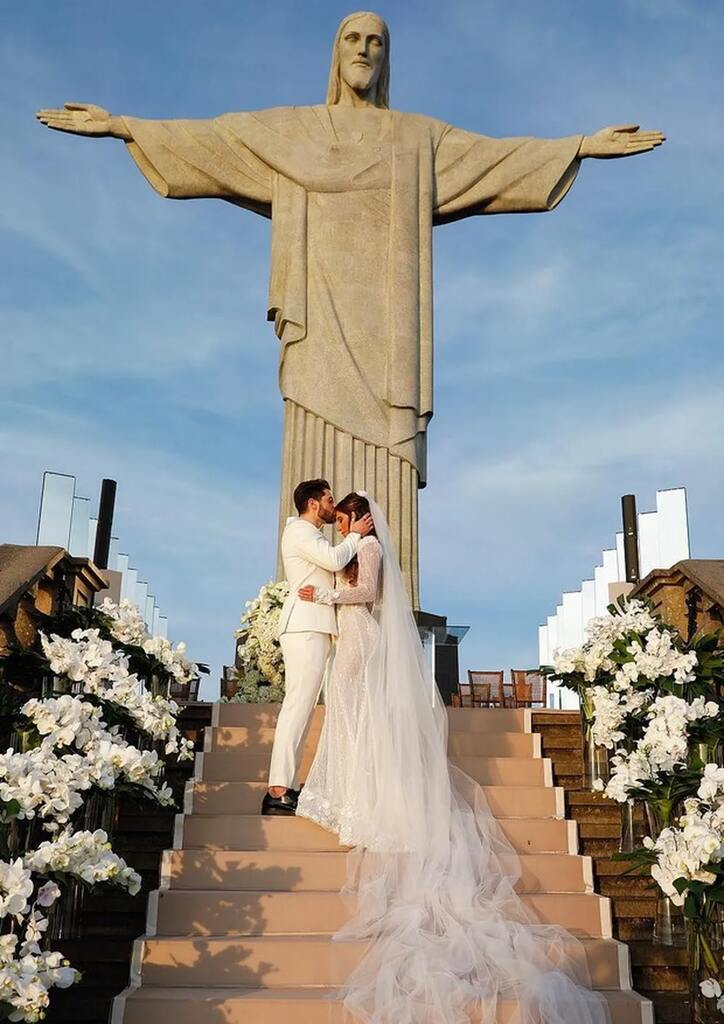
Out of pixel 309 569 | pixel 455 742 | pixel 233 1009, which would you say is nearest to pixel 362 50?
pixel 309 569

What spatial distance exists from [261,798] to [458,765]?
45.6 inches

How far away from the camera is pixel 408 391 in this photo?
9.70m

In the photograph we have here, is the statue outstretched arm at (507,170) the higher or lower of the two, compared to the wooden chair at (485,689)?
higher

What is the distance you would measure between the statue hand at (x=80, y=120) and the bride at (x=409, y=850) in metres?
5.20

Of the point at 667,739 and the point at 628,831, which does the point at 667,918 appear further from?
the point at 667,739

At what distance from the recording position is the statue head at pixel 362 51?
10.5 meters

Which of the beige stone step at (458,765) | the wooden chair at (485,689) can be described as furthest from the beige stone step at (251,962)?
the wooden chair at (485,689)

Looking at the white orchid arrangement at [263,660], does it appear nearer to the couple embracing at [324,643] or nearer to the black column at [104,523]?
the couple embracing at [324,643]

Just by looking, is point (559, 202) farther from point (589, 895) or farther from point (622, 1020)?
point (622, 1020)

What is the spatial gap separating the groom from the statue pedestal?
3050 mm

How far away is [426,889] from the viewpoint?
5.11m

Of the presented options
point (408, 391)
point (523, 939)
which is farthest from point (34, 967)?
point (408, 391)

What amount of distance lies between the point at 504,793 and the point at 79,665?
7.92 feet

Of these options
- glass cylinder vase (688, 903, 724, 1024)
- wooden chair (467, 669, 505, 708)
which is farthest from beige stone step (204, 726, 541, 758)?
wooden chair (467, 669, 505, 708)
